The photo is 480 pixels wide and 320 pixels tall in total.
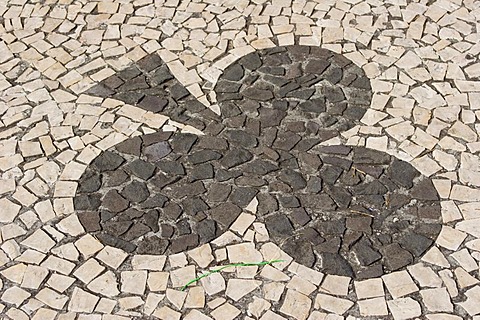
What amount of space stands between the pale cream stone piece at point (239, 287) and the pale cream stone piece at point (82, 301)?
78cm

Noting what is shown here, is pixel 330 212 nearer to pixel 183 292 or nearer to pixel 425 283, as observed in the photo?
pixel 425 283

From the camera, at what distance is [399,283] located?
16.1 ft

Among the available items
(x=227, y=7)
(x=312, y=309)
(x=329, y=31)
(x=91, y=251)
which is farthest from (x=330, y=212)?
(x=227, y=7)

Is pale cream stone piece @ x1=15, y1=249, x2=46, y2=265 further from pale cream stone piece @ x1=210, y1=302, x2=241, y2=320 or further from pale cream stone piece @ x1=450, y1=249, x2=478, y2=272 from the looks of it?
pale cream stone piece @ x1=450, y1=249, x2=478, y2=272

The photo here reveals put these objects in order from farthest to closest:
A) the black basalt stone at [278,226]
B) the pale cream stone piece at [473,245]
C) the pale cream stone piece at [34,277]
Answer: the black basalt stone at [278,226] < the pale cream stone piece at [473,245] < the pale cream stone piece at [34,277]

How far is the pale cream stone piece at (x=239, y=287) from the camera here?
16.0ft

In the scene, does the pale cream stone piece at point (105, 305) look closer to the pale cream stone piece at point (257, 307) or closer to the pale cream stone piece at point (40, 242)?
the pale cream stone piece at point (40, 242)

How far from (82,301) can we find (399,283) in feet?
6.17

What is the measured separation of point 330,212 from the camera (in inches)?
210

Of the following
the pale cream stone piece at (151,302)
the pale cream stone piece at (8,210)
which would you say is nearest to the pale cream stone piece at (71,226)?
the pale cream stone piece at (8,210)

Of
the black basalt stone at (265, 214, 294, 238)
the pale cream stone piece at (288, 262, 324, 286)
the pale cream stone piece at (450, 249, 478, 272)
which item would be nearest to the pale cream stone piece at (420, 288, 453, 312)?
the pale cream stone piece at (450, 249, 478, 272)

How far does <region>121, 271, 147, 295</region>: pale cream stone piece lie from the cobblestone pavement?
0.04 ft

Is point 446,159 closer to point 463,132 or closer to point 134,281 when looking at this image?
point 463,132

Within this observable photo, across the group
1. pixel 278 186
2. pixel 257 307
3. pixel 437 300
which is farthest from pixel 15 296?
pixel 437 300
